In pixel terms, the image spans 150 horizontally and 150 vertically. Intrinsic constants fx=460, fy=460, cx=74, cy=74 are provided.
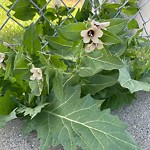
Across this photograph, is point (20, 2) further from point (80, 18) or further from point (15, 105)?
point (15, 105)

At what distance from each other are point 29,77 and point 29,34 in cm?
16

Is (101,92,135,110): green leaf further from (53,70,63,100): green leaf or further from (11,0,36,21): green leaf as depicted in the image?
(11,0,36,21): green leaf

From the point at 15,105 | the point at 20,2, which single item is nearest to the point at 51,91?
the point at 15,105

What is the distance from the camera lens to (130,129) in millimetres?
1884

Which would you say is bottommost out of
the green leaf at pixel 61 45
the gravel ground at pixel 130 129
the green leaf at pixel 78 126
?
the gravel ground at pixel 130 129

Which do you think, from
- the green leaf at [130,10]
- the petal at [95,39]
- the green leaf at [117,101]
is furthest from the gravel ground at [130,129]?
the petal at [95,39]

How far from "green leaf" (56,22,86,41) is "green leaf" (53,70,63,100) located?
149 mm

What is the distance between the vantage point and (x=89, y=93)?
1.85 metres

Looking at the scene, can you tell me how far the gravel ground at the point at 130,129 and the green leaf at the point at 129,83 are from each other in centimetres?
15

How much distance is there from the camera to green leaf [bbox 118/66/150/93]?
180 cm

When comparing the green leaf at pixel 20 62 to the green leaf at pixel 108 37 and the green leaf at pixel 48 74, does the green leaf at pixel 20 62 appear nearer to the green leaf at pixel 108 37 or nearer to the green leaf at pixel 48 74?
the green leaf at pixel 48 74

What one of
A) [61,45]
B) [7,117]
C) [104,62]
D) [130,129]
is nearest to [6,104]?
[7,117]

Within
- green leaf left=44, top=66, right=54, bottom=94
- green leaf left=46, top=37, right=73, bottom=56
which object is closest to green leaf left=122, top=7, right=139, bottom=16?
green leaf left=46, top=37, right=73, bottom=56

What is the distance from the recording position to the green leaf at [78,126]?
5.32 feet
